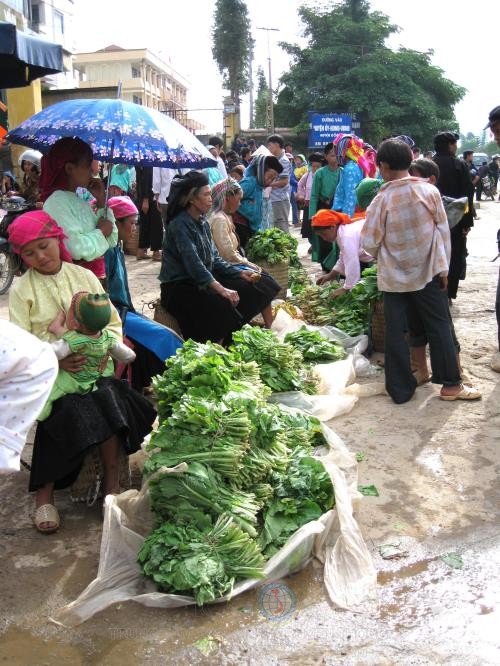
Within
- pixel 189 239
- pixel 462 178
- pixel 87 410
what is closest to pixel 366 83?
pixel 462 178

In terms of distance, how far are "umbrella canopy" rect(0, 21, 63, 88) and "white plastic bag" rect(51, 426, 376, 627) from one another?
111 inches

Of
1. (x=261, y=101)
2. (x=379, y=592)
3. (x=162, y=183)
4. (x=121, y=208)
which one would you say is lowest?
(x=379, y=592)

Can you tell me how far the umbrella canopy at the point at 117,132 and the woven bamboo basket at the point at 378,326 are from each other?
221 centimetres

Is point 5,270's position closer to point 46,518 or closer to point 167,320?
point 167,320

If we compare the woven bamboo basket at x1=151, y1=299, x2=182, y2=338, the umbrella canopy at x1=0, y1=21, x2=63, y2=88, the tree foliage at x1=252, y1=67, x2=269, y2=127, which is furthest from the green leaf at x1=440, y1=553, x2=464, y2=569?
the tree foliage at x1=252, y1=67, x2=269, y2=127

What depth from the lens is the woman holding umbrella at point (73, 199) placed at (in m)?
3.90

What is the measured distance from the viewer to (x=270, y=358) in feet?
15.0

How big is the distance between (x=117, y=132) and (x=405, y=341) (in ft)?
8.24

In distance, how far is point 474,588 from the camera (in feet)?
9.00

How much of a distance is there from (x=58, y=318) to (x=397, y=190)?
2.55 metres

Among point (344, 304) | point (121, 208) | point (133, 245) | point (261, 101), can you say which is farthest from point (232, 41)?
point (121, 208)

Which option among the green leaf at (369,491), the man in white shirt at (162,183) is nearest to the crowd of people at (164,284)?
the green leaf at (369,491)

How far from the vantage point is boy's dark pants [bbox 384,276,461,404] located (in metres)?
4.70

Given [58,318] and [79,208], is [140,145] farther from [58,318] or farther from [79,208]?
[58,318]
